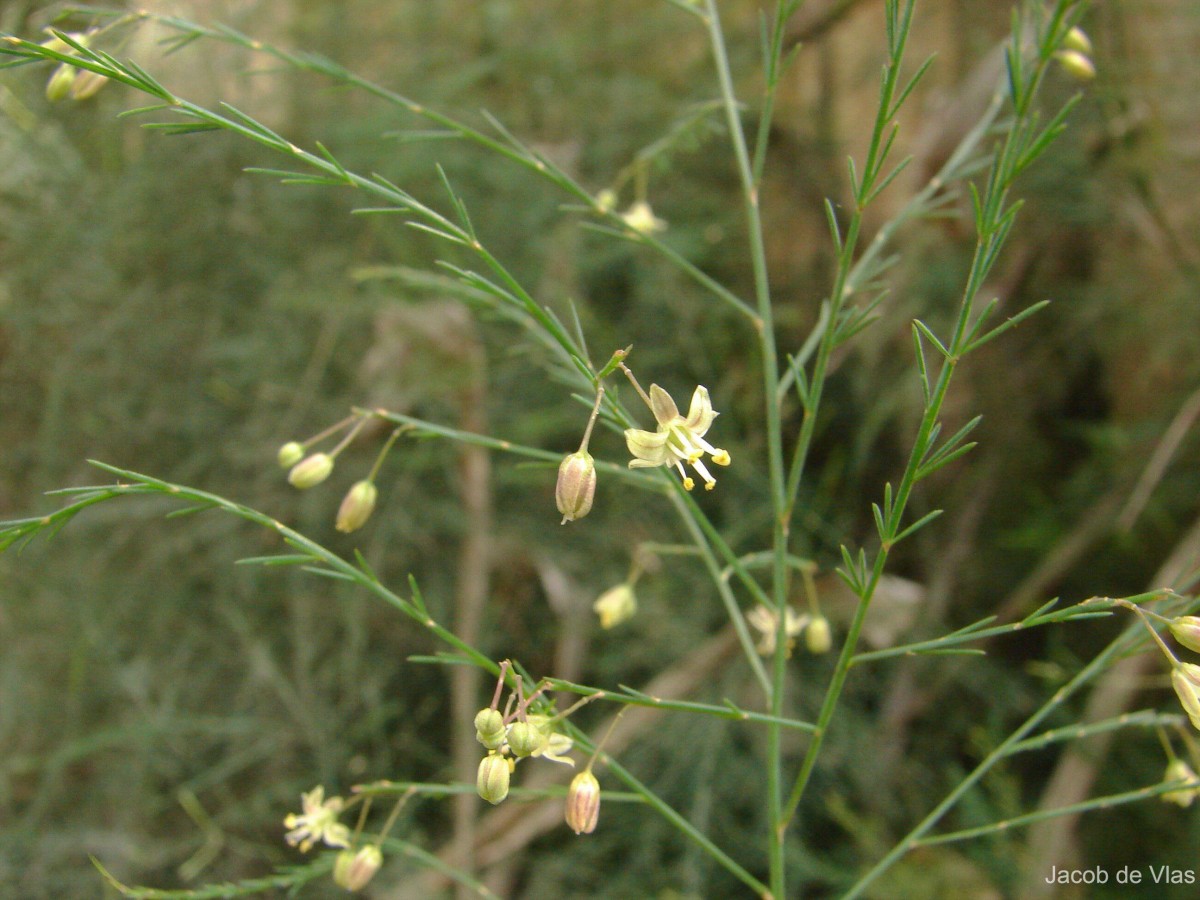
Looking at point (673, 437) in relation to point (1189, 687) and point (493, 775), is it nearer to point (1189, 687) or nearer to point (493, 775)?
point (493, 775)

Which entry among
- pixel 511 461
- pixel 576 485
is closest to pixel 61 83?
pixel 576 485

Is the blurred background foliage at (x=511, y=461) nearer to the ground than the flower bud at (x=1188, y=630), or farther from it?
nearer to the ground

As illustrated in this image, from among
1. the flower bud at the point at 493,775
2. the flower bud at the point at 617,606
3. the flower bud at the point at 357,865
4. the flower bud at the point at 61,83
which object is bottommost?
the flower bud at the point at 357,865

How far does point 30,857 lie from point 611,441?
45.2 inches

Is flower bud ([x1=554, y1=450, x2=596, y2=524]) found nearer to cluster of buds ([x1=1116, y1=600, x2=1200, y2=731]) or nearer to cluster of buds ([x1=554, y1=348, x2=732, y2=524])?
Answer: cluster of buds ([x1=554, y1=348, x2=732, y2=524])

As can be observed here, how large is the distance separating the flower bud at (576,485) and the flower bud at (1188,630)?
32 centimetres

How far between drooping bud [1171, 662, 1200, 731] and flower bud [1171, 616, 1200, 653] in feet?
0.13

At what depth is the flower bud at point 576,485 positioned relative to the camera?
54 centimetres

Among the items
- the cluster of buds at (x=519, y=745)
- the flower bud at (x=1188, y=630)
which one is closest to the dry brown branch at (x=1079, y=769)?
the flower bud at (x=1188, y=630)

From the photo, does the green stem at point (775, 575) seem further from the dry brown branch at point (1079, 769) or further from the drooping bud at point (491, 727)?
the dry brown branch at point (1079, 769)

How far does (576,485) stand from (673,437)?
68mm

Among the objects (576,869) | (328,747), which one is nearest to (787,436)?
(576,869)

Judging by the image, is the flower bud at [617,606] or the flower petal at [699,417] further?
the flower bud at [617,606]

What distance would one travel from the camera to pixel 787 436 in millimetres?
1820
